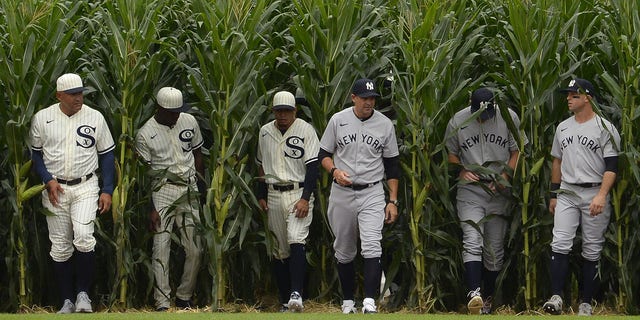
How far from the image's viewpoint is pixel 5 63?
13969 millimetres

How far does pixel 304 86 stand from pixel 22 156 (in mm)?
2921

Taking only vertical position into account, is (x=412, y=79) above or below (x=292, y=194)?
above

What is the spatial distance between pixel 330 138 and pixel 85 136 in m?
2.40

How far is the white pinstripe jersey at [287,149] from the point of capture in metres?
14.2

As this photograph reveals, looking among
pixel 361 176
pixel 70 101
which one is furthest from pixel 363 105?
pixel 70 101

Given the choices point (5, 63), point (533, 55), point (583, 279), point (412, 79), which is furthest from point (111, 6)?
point (583, 279)

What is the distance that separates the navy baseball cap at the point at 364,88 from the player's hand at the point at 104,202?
8.69 ft

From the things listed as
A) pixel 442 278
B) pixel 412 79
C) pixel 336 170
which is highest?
pixel 412 79

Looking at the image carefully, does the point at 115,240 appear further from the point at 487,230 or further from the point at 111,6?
the point at 487,230

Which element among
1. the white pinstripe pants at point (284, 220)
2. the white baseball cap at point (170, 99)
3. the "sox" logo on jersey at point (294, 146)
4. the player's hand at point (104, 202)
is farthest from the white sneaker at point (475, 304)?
the player's hand at point (104, 202)

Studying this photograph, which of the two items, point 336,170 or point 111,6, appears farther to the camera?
point 111,6

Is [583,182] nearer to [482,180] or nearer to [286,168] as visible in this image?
[482,180]

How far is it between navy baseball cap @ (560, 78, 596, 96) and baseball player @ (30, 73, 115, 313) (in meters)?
4.55

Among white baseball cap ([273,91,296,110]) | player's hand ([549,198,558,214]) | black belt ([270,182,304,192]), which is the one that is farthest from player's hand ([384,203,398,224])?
player's hand ([549,198,558,214])
